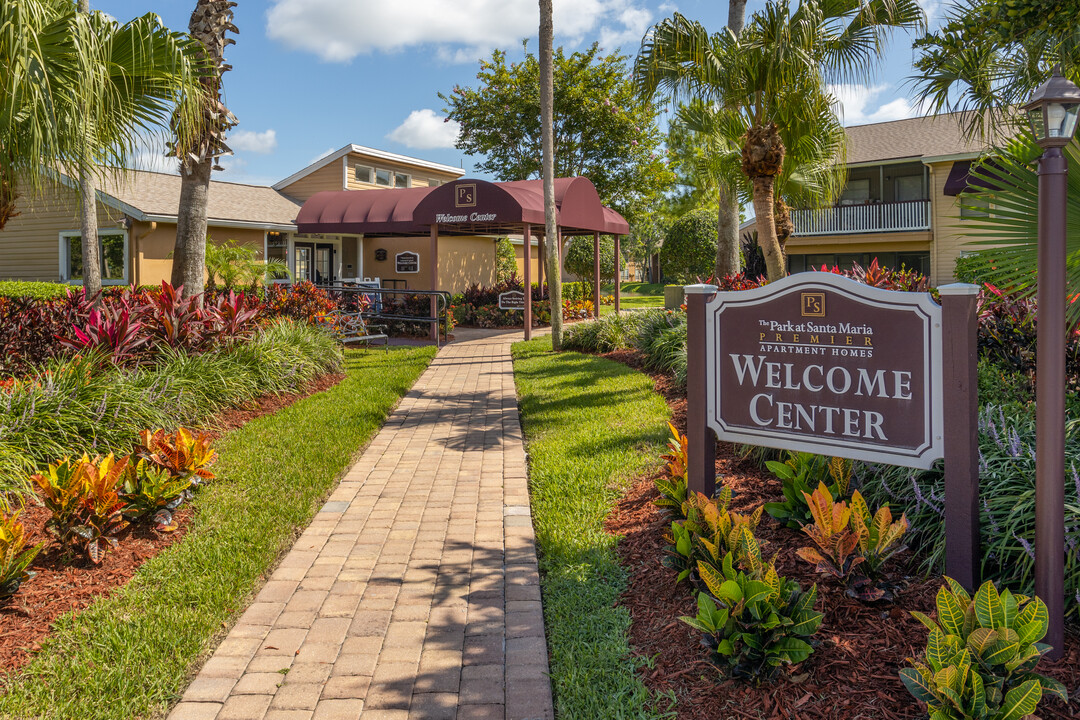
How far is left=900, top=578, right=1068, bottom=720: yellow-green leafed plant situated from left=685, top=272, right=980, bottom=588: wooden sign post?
0.46m

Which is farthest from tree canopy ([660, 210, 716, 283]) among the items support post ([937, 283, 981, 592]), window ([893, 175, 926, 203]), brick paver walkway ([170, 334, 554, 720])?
support post ([937, 283, 981, 592])

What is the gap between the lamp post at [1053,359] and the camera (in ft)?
8.70

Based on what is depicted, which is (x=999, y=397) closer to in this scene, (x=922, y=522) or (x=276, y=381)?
(x=922, y=522)

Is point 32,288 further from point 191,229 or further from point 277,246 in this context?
point 191,229

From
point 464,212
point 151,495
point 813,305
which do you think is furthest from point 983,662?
point 464,212

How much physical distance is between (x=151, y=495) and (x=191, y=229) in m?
6.53

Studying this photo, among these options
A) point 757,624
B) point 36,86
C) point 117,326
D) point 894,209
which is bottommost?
point 757,624

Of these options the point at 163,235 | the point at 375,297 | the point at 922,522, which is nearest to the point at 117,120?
the point at 922,522

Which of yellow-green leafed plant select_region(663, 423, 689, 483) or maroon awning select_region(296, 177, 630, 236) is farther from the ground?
maroon awning select_region(296, 177, 630, 236)

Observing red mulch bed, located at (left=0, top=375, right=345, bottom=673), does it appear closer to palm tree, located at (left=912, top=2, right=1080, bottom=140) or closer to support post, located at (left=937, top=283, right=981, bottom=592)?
support post, located at (left=937, top=283, right=981, bottom=592)

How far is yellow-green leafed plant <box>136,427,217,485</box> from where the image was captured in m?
Answer: 4.74

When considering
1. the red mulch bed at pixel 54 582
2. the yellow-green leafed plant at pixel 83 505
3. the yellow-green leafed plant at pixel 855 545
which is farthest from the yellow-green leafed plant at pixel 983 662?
the yellow-green leafed plant at pixel 83 505

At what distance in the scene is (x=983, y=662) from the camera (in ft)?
7.94

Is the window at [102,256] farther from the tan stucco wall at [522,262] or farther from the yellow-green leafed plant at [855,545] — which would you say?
the yellow-green leafed plant at [855,545]
